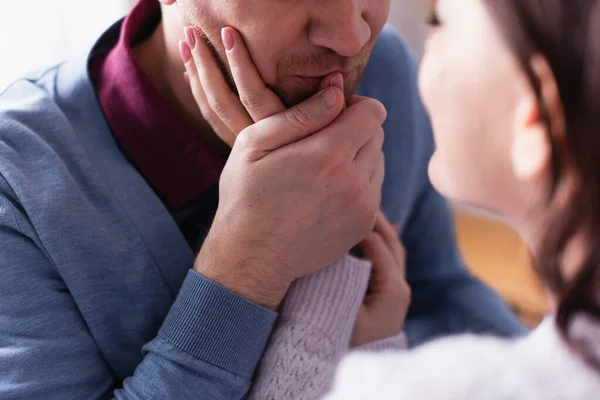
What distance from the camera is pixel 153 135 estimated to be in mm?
1027

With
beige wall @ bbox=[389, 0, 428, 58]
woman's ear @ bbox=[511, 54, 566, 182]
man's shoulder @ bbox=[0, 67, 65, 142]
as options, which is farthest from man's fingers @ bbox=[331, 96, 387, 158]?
beige wall @ bbox=[389, 0, 428, 58]

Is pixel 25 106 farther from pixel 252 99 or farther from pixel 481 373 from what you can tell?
pixel 481 373

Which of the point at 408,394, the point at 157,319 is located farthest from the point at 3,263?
the point at 408,394

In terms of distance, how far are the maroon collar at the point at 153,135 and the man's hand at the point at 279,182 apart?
0.11 meters

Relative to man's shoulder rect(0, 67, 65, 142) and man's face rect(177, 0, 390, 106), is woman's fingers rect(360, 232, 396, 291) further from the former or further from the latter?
man's shoulder rect(0, 67, 65, 142)

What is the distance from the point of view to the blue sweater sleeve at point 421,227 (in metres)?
1.29

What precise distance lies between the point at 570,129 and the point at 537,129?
40 millimetres

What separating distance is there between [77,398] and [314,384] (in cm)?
34

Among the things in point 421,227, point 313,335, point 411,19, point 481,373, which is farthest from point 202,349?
point 411,19

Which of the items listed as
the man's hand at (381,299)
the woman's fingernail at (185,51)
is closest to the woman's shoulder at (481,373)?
the man's hand at (381,299)

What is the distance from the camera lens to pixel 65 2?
1345 millimetres

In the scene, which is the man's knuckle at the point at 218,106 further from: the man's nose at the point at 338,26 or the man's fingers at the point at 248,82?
the man's nose at the point at 338,26

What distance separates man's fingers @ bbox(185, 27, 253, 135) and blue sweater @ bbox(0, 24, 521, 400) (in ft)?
0.59

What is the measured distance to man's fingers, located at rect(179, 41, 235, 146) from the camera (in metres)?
0.98
